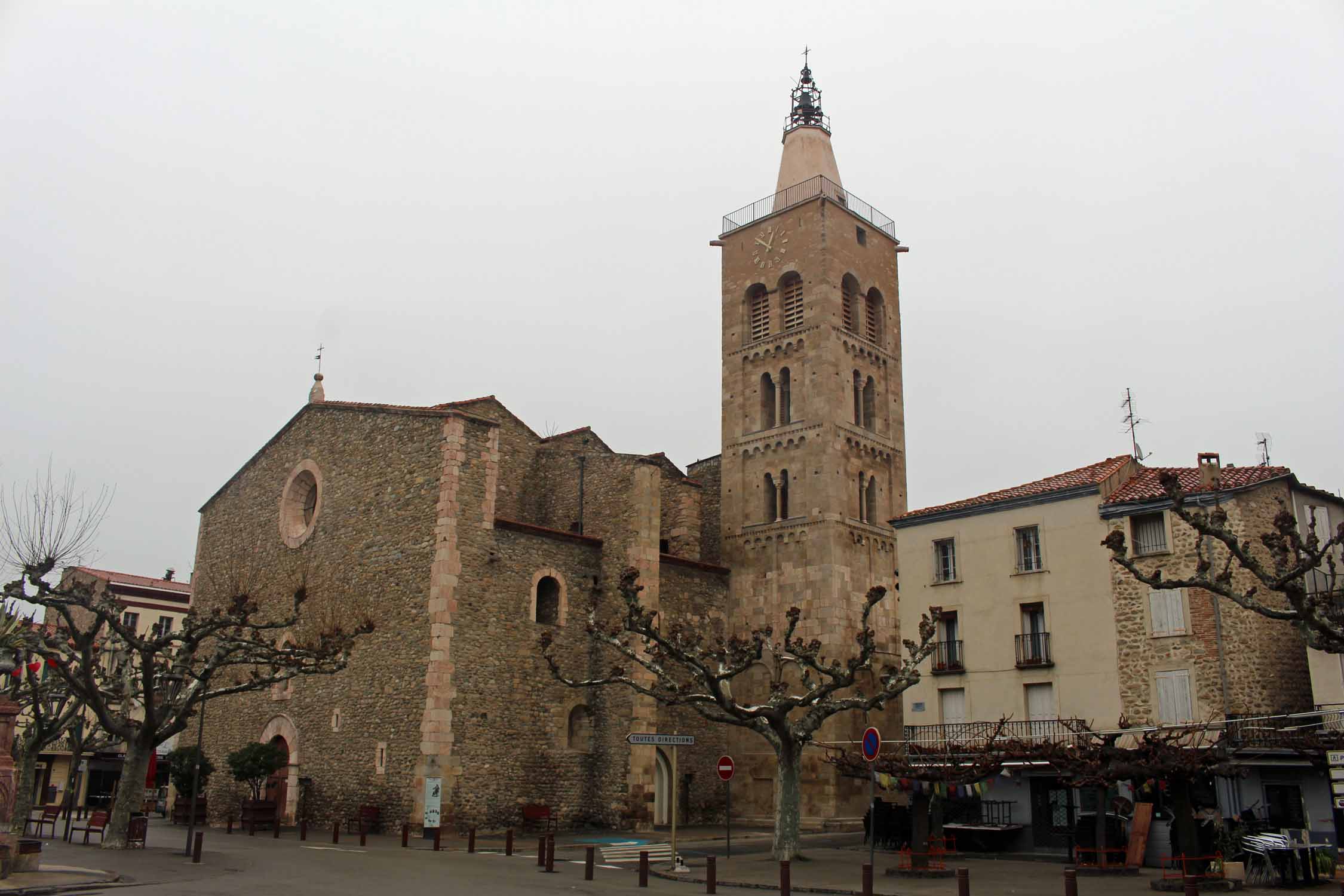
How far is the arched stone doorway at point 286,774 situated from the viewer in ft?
94.4

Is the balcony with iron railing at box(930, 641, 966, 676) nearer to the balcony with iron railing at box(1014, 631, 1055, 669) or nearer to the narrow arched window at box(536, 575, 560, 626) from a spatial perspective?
the balcony with iron railing at box(1014, 631, 1055, 669)

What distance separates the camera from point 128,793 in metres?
21.3

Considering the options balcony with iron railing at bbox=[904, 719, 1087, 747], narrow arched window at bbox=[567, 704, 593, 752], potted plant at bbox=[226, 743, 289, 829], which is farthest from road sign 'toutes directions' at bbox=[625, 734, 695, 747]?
potted plant at bbox=[226, 743, 289, 829]

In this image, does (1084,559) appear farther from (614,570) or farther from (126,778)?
(126,778)

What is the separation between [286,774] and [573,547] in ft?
32.3

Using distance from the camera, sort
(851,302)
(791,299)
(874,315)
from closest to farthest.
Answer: (791,299)
(851,302)
(874,315)

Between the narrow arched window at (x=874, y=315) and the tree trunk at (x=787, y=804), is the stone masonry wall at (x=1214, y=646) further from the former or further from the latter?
the narrow arched window at (x=874, y=315)

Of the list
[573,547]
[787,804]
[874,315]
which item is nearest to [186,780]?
[573,547]

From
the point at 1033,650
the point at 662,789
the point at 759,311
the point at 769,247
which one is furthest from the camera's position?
the point at 759,311

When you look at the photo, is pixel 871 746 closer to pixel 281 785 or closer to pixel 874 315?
pixel 281 785

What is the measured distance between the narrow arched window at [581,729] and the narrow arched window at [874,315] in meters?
17.0

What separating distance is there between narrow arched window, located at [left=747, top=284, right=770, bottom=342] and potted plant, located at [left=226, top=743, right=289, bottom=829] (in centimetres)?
2041

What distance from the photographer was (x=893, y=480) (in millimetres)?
37156

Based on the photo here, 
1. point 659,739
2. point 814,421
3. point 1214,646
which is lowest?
point 659,739
